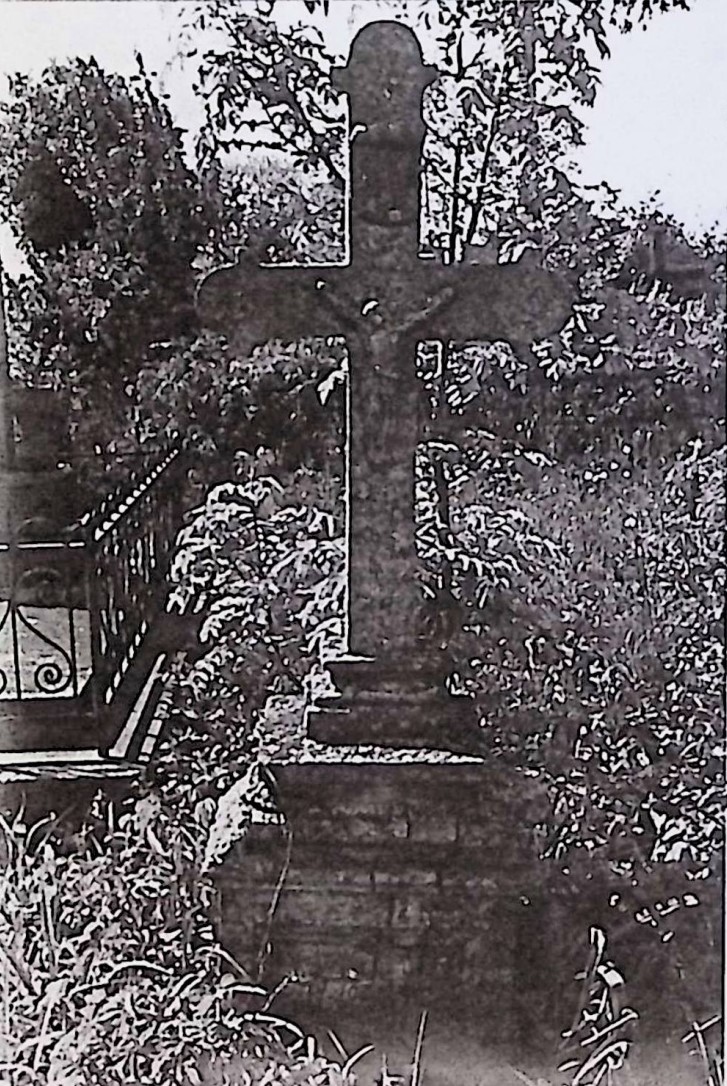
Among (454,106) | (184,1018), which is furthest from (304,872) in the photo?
(454,106)

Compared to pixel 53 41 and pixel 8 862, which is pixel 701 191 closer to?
pixel 53 41

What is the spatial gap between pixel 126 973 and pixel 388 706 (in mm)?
278

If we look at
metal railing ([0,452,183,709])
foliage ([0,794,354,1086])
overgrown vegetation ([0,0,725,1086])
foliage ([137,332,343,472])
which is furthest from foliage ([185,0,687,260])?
foliage ([0,794,354,1086])

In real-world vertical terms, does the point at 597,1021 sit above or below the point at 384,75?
below

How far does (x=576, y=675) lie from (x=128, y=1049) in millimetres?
436

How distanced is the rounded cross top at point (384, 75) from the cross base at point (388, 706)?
15.5 inches

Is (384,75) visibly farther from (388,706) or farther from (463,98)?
(388,706)

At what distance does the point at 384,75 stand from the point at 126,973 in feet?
2.24

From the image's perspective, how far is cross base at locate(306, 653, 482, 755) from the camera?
3.41 ft

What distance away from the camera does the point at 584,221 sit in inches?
40.3

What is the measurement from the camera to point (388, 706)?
1.04m

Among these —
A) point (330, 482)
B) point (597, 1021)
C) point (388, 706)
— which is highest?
point (330, 482)

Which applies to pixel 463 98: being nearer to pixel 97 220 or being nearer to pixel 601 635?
pixel 97 220

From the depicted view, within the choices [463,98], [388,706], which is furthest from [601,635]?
[463,98]
